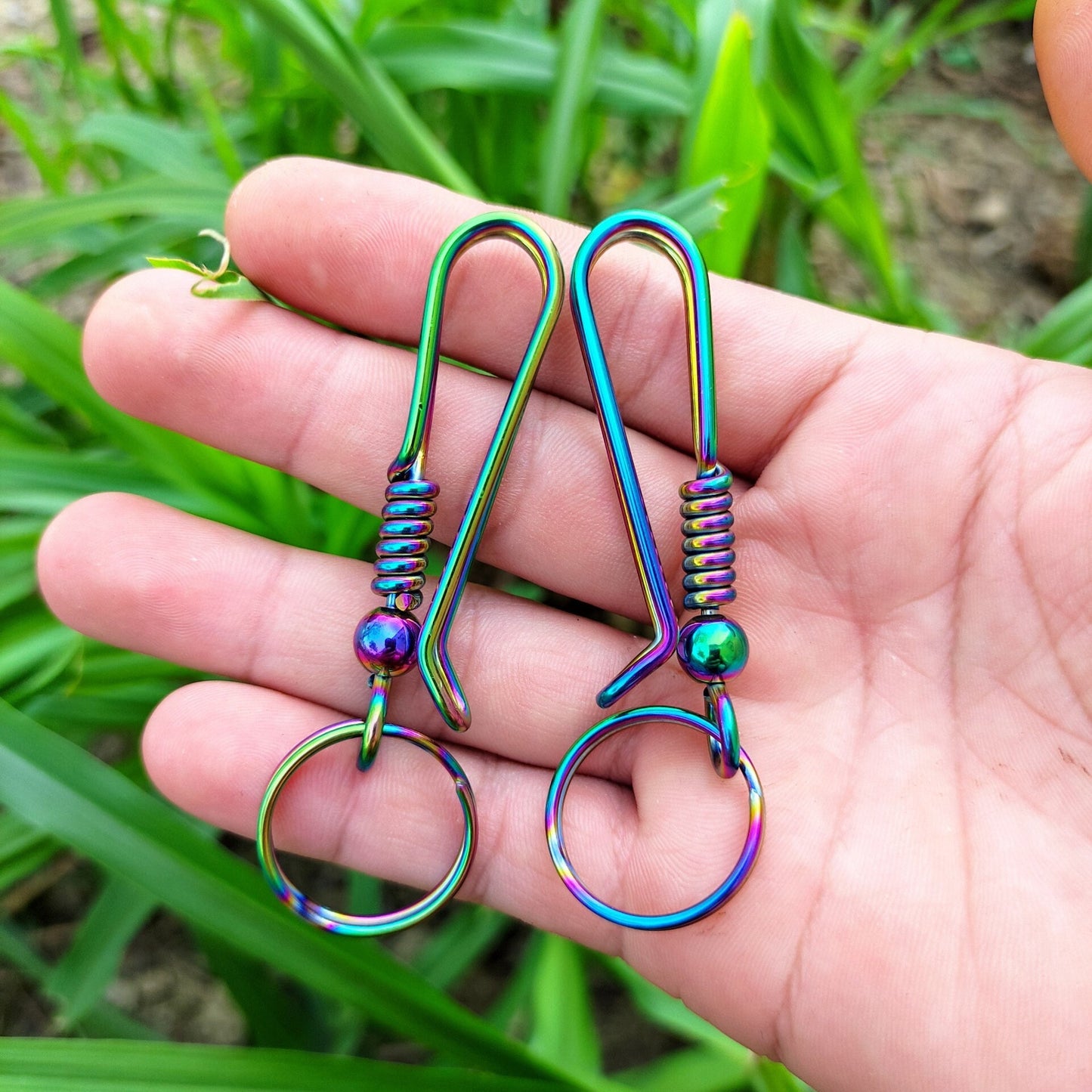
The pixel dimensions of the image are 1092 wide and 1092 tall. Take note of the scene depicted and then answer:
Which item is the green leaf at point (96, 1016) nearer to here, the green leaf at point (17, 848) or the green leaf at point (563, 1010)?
the green leaf at point (17, 848)

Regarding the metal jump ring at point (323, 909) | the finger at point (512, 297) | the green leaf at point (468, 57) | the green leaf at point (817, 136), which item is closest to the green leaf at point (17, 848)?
the metal jump ring at point (323, 909)

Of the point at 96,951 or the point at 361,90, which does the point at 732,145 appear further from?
the point at 96,951

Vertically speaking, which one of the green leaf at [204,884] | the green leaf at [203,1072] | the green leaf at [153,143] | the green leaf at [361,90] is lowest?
the green leaf at [203,1072]

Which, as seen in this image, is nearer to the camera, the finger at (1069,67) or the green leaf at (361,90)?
the finger at (1069,67)

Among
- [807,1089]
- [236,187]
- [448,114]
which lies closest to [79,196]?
[236,187]

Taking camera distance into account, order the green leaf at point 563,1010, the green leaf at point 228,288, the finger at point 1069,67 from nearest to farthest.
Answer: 1. the finger at point 1069,67
2. the green leaf at point 228,288
3. the green leaf at point 563,1010

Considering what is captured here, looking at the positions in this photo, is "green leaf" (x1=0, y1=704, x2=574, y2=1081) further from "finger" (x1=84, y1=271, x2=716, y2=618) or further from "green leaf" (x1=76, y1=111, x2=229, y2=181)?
"green leaf" (x1=76, y1=111, x2=229, y2=181)

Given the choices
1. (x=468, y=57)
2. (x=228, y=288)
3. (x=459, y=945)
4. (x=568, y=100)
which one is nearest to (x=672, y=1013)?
(x=459, y=945)

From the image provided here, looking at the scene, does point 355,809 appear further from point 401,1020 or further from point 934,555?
point 934,555

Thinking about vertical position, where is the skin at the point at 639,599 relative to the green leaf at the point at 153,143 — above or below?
below
